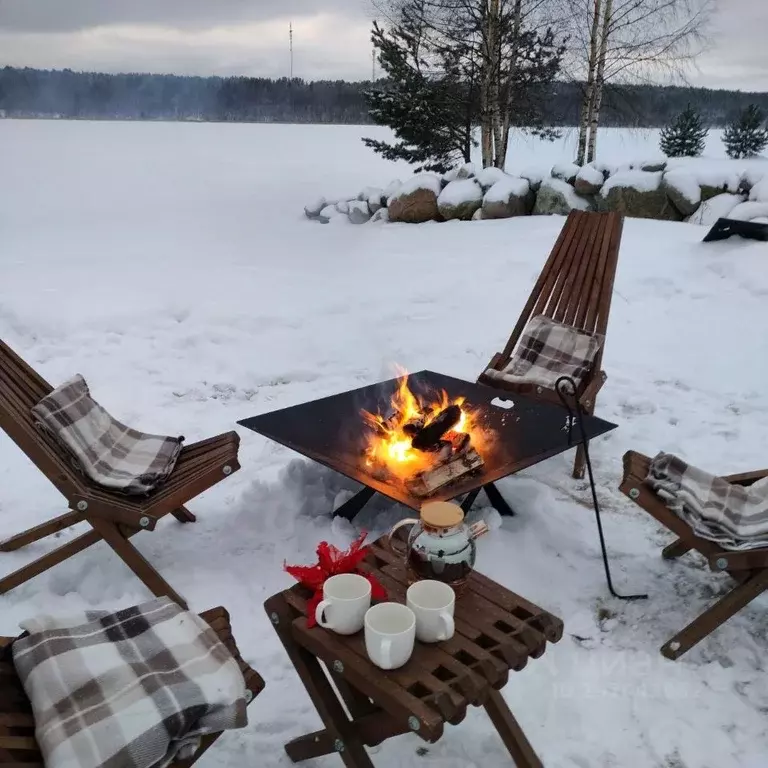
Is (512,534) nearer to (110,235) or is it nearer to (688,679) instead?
(688,679)

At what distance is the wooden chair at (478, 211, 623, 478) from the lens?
3715 millimetres

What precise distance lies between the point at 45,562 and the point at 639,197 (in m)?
7.30

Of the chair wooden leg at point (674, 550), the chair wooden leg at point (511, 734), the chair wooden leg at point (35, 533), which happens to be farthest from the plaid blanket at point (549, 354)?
the chair wooden leg at point (35, 533)

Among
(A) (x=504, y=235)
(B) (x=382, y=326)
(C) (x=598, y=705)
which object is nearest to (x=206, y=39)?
(A) (x=504, y=235)

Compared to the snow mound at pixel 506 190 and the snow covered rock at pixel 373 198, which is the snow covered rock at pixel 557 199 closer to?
the snow mound at pixel 506 190

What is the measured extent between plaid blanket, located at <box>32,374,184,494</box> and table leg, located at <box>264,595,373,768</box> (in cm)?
104

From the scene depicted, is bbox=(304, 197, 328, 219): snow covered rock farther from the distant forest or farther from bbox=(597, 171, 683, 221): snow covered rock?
the distant forest

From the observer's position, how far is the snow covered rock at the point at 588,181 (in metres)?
8.34

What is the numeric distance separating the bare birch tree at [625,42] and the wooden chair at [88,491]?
32.9ft

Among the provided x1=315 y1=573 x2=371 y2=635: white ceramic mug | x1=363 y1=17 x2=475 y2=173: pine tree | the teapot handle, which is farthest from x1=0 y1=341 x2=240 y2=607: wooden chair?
Result: x1=363 y1=17 x2=475 y2=173: pine tree

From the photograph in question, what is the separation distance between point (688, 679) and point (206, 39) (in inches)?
567

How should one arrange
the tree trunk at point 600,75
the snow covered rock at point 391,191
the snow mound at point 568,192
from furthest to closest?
the tree trunk at point 600,75
the snow covered rock at point 391,191
the snow mound at point 568,192

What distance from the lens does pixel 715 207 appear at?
744 centimetres

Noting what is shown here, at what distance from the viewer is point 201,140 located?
27.1 m
